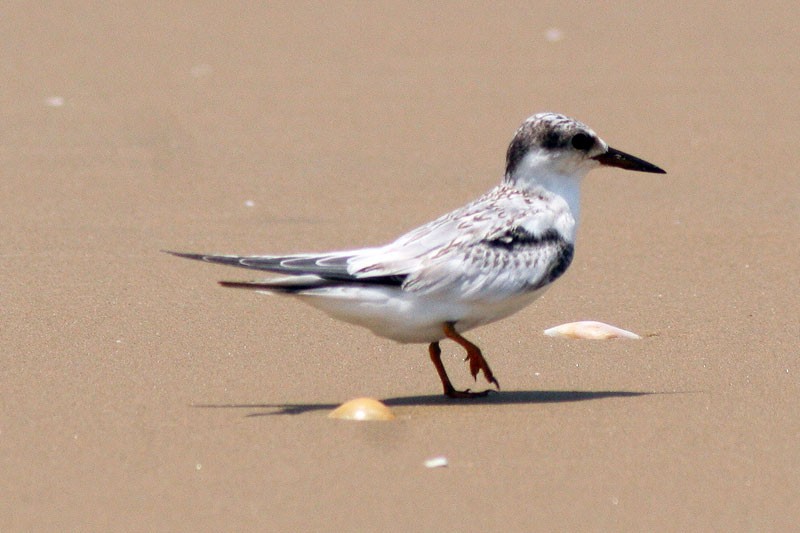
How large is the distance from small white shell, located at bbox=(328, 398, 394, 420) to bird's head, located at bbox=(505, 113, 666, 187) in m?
1.43

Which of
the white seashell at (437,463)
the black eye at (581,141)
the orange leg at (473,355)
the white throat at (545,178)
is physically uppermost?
the black eye at (581,141)

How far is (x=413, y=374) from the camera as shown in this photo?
255 inches

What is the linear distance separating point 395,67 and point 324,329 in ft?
22.7

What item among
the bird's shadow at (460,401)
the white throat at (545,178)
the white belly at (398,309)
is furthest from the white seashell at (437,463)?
the white throat at (545,178)

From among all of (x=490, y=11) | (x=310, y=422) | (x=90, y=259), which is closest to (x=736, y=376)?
(x=310, y=422)

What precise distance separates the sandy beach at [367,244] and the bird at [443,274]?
0.34 metres

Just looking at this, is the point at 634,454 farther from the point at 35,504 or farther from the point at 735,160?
the point at 735,160

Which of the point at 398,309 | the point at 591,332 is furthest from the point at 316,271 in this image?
the point at 591,332

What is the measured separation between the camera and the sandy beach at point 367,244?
4.80m

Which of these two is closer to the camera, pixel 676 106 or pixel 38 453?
pixel 38 453

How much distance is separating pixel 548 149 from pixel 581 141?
17 cm

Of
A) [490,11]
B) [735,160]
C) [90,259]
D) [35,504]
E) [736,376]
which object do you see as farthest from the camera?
[490,11]

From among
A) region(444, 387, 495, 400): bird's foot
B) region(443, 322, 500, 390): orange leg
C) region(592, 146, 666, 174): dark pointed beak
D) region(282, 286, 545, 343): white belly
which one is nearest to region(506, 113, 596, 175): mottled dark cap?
region(592, 146, 666, 174): dark pointed beak

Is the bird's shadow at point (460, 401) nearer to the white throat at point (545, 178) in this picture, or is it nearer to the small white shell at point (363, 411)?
the small white shell at point (363, 411)
